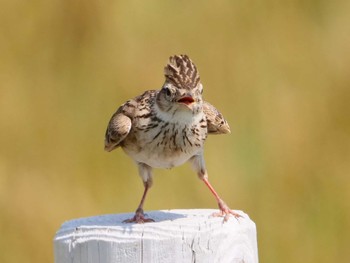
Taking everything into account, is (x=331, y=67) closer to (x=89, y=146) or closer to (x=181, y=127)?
(x=89, y=146)

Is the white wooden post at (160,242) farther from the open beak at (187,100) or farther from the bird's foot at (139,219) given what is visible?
the open beak at (187,100)

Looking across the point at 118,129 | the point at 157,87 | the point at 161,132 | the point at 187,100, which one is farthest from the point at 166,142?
the point at 157,87

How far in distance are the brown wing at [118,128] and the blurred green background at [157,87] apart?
1899mm

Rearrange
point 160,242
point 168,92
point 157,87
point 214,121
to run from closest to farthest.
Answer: point 160,242 < point 168,92 < point 214,121 < point 157,87

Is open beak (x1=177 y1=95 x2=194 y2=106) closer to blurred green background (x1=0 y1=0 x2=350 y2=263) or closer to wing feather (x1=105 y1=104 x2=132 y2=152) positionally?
wing feather (x1=105 y1=104 x2=132 y2=152)

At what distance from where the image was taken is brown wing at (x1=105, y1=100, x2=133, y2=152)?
20.8 ft

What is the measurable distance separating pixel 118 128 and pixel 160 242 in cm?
163

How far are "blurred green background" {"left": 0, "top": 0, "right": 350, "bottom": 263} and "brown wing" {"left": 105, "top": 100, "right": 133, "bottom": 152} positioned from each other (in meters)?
1.90

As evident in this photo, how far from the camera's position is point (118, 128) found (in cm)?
634

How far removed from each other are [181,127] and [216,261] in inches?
60.8

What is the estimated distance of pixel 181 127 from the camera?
20.6 ft

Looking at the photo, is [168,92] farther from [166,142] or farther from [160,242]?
[160,242]

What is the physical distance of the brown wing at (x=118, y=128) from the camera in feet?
20.8

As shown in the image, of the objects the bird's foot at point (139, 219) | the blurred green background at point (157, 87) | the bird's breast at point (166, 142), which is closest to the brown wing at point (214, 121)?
the bird's breast at point (166, 142)
